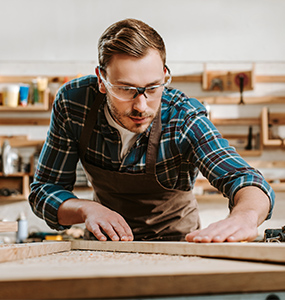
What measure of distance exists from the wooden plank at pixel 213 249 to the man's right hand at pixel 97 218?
0.11m

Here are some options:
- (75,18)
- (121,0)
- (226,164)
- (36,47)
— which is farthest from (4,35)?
(226,164)

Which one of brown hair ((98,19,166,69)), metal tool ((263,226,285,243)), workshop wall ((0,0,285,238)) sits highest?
workshop wall ((0,0,285,238))

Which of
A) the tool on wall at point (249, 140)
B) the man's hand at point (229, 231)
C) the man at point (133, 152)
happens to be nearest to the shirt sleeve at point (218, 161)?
the man at point (133, 152)

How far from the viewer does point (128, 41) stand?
1.52 meters

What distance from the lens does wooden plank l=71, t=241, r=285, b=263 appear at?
29.3 inches

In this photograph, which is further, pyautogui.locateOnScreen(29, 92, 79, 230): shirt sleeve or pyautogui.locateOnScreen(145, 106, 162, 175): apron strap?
pyautogui.locateOnScreen(29, 92, 79, 230): shirt sleeve

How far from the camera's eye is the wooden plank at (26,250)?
35.1 inches

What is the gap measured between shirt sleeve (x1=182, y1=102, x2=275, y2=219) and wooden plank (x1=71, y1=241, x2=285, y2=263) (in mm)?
388

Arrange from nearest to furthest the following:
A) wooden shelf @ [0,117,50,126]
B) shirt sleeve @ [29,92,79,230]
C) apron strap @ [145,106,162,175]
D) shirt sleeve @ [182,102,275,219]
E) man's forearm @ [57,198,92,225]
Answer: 1. shirt sleeve @ [182,102,275,219]
2. man's forearm @ [57,198,92,225]
3. apron strap @ [145,106,162,175]
4. shirt sleeve @ [29,92,79,230]
5. wooden shelf @ [0,117,50,126]

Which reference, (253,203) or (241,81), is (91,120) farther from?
(241,81)

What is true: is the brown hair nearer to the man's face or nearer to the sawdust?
the man's face

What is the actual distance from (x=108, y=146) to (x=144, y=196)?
28cm

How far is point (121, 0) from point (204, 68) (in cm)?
115

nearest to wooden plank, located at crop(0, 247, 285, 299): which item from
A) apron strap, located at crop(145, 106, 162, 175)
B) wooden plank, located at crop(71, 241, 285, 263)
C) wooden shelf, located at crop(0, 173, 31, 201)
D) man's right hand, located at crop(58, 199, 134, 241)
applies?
wooden plank, located at crop(71, 241, 285, 263)
